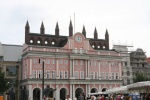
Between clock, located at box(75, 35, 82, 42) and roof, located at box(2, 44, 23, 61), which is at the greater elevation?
clock, located at box(75, 35, 82, 42)

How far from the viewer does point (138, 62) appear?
9881cm

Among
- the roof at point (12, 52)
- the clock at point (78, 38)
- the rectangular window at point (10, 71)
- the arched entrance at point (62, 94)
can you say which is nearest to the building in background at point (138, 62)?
the clock at point (78, 38)

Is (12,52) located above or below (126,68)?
above

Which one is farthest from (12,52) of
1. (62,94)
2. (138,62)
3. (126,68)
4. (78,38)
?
(138,62)

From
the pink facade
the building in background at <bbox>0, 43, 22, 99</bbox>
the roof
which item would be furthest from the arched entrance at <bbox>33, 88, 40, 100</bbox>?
the roof

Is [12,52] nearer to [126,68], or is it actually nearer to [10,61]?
[10,61]

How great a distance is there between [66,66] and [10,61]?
14666 millimetres

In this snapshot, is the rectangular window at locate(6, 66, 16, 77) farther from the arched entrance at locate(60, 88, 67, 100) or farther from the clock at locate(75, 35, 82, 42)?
the clock at locate(75, 35, 82, 42)

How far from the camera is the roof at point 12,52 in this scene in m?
81.0

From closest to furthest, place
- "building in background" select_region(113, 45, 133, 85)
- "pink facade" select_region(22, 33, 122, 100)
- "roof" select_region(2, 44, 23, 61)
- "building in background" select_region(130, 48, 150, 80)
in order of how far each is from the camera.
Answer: "pink facade" select_region(22, 33, 122, 100), "roof" select_region(2, 44, 23, 61), "building in background" select_region(113, 45, 133, 85), "building in background" select_region(130, 48, 150, 80)

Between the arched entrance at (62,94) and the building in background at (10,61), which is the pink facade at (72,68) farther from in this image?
the building in background at (10,61)

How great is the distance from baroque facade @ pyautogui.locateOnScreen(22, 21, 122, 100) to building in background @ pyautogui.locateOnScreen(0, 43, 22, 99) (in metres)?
3.23

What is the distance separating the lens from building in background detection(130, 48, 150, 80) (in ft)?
323

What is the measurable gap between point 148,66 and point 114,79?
84.4 feet
